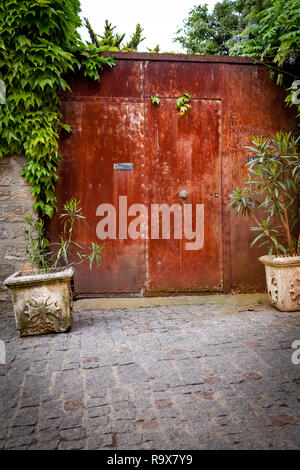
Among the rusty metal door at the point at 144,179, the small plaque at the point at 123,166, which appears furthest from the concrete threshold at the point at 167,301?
the small plaque at the point at 123,166

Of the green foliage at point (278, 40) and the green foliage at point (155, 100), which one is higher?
the green foliage at point (278, 40)

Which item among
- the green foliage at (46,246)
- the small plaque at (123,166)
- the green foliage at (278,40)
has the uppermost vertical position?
the green foliage at (278,40)

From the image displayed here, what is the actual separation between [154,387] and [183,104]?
336cm

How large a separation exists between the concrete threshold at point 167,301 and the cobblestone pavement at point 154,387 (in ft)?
2.13

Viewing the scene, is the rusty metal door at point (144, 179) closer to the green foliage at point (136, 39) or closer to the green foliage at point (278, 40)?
the green foliage at point (278, 40)

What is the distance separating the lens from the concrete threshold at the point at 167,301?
149 inches

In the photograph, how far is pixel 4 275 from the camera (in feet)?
11.7

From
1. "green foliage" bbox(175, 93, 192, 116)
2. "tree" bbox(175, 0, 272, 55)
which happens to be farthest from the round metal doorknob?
"tree" bbox(175, 0, 272, 55)

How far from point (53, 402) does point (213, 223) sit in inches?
116

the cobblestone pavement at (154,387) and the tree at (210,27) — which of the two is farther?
the tree at (210,27)

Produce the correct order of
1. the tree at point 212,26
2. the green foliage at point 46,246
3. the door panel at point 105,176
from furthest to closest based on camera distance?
the tree at point 212,26 < the door panel at point 105,176 < the green foliage at point 46,246

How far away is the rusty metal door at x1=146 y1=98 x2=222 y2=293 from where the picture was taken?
162 inches

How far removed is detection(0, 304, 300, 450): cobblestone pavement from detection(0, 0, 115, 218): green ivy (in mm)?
1714

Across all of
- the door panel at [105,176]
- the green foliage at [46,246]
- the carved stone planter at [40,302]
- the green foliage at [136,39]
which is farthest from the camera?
the green foliage at [136,39]
